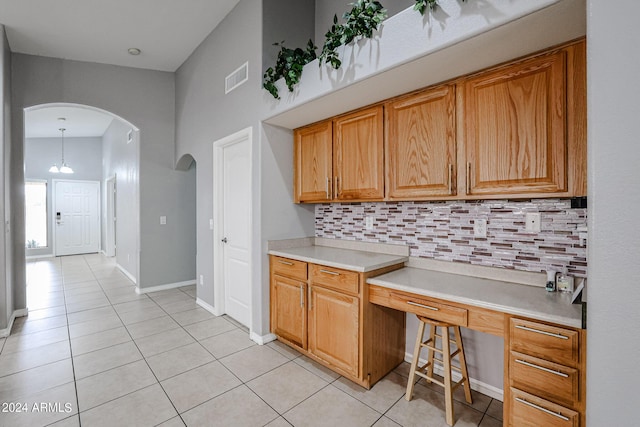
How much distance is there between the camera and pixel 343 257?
2.53m

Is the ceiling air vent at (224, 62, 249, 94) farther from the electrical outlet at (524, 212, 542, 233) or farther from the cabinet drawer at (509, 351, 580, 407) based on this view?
the cabinet drawer at (509, 351, 580, 407)

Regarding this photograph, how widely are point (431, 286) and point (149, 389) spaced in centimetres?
219

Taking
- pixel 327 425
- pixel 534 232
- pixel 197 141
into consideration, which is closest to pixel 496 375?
pixel 534 232

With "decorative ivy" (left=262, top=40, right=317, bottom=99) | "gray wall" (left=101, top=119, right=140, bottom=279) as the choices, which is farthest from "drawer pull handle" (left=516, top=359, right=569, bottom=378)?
"gray wall" (left=101, top=119, right=140, bottom=279)

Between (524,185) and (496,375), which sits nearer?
(524,185)

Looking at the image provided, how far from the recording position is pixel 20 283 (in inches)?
148

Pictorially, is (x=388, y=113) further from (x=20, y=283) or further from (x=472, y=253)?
(x=20, y=283)

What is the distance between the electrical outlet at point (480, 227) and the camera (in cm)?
210

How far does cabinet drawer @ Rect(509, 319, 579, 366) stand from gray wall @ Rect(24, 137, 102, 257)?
10582mm

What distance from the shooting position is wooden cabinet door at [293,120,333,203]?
283 cm

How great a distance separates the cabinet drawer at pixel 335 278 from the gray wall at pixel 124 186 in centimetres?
354
